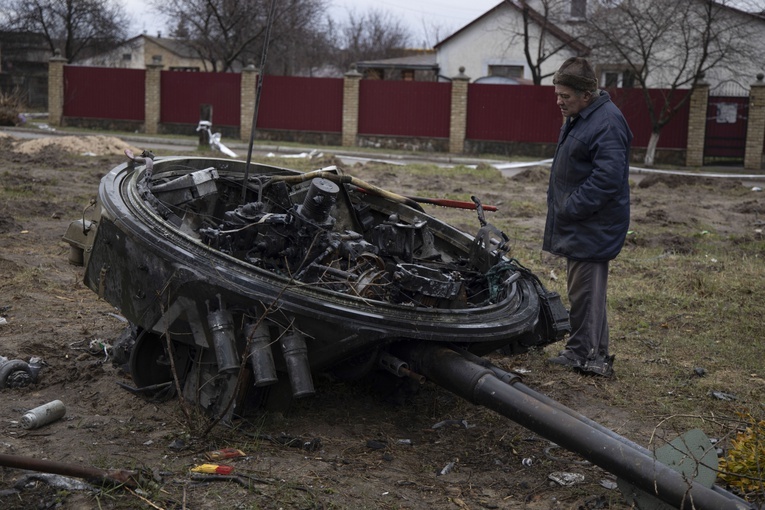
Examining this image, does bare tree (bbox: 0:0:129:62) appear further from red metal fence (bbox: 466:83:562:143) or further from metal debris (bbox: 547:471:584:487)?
metal debris (bbox: 547:471:584:487)

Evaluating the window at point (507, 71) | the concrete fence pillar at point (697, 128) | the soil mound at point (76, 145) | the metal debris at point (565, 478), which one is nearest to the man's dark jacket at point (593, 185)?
the metal debris at point (565, 478)

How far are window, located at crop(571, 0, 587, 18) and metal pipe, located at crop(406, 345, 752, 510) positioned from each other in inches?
1264

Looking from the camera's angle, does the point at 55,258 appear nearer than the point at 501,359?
A: No

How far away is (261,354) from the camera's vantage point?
4.34m

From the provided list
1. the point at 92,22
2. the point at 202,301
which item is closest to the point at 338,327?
the point at 202,301

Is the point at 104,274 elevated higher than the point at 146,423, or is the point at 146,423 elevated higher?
the point at 104,274

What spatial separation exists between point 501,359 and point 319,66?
167 ft

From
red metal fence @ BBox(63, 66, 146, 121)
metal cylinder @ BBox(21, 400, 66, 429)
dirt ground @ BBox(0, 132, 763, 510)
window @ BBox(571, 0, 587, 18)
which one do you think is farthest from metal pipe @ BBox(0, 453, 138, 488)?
window @ BBox(571, 0, 587, 18)

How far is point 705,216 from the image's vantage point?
14.0 metres

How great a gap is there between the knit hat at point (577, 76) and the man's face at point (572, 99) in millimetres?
31

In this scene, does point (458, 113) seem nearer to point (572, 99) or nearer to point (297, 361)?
point (572, 99)

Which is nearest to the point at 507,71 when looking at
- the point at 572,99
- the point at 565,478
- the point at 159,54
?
the point at 159,54

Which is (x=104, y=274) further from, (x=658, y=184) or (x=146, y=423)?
(x=658, y=184)

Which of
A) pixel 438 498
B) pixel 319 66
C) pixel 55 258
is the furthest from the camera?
pixel 319 66
